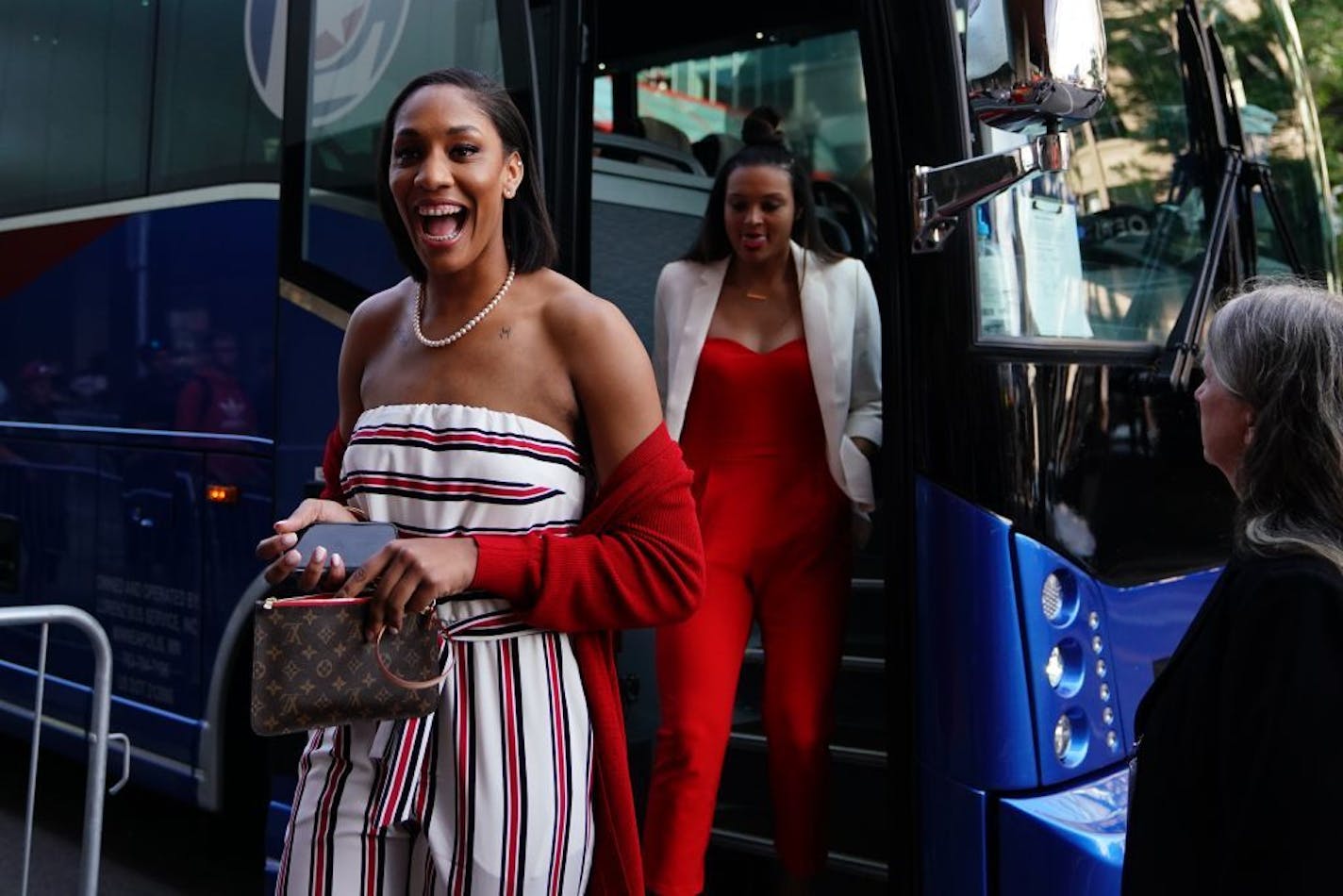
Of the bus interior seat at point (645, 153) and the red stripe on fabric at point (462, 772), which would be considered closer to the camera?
the red stripe on fabric at point (462, 772)

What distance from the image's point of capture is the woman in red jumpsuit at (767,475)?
3318 millimetres

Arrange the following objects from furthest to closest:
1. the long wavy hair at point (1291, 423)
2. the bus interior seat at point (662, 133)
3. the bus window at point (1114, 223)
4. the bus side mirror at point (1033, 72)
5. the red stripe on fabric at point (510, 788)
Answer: the bus interior seat at point (662, 133) < the bus window at point (1114, 223) < the bus side mirror at point (1033, 72) < the red stripe on fabric at point (510, 788) < the long wavy hair at point (1291, 423)

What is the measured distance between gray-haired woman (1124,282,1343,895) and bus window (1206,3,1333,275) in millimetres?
2258

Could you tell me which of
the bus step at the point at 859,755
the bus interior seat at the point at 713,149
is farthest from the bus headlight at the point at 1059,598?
the bus interior seat at the point at 713,149

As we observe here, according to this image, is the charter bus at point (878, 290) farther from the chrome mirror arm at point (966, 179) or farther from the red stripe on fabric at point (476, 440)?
the red stripe on fabric at point (476, 440)

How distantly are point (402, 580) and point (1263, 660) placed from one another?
1.05 m

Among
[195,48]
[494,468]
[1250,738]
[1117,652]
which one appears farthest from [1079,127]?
[195,48]

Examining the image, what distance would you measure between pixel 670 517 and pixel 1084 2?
122 centimetres

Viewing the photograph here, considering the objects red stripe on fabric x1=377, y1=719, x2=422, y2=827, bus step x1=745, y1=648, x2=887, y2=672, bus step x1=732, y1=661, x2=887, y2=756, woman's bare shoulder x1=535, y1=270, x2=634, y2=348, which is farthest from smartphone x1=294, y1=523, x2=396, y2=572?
bus step x1=745, y1=648, x2=887, y2=672

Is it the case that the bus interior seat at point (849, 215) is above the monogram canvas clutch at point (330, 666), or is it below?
above

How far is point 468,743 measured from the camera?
2080 millimetres

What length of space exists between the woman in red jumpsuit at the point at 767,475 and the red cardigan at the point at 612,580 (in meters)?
1.10

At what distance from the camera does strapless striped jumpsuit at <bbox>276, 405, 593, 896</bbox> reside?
2062mm

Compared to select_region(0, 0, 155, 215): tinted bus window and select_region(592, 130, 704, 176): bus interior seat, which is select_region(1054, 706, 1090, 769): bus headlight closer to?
select_region(592, 130, 704, 176): bus interior seat
